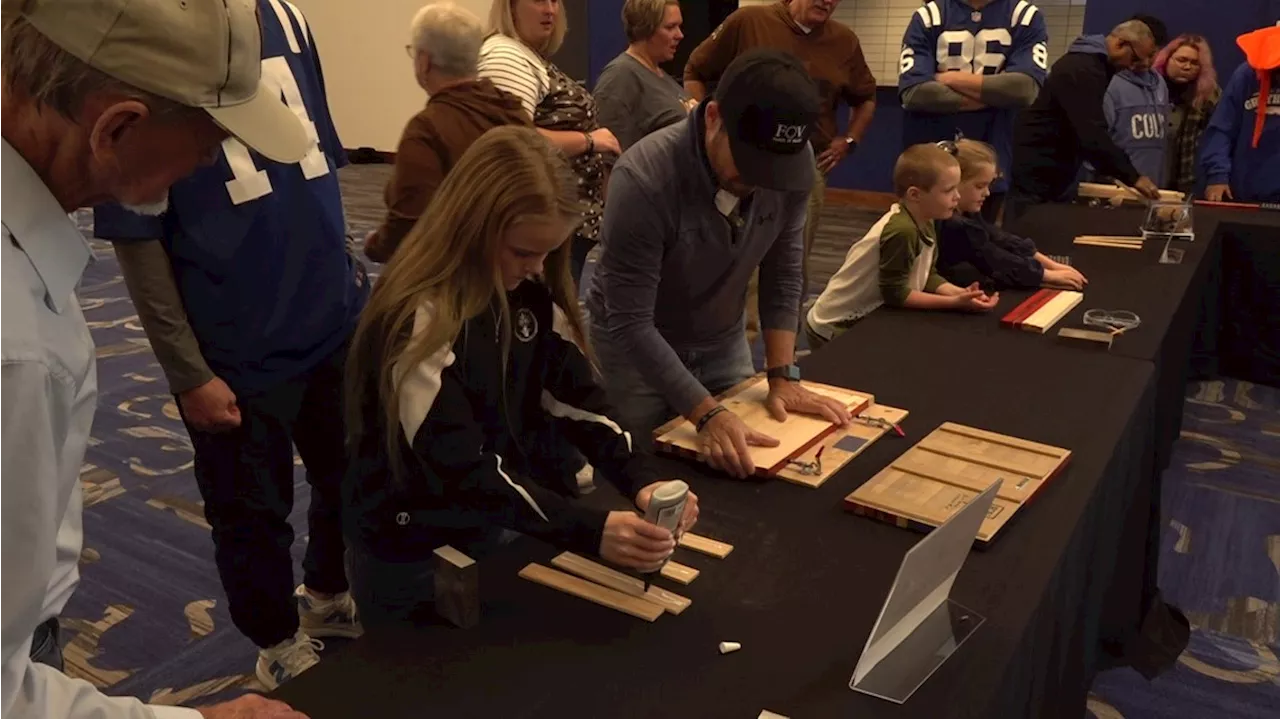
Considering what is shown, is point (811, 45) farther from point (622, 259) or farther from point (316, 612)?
point (316, 612)

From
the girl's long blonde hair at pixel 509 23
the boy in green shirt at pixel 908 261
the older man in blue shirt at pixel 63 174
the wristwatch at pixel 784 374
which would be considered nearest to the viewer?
the older man in blue shirt at pixel 63 174

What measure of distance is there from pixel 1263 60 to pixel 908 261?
2652 millimetres

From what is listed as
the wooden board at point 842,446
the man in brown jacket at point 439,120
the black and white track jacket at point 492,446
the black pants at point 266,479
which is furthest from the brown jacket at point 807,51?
the black and white track jacket at point 492,446

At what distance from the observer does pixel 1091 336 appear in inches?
83.6

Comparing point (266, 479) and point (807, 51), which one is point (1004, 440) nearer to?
point (266, 479)

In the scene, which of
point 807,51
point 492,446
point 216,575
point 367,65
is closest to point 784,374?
point 492,446

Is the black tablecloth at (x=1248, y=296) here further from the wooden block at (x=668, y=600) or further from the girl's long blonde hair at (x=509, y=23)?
the wooden block at (x=668, y=600)

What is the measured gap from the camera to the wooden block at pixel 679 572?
1.18 meters

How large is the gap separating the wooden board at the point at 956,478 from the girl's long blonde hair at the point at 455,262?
569 millimetres

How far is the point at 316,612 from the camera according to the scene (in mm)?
2100

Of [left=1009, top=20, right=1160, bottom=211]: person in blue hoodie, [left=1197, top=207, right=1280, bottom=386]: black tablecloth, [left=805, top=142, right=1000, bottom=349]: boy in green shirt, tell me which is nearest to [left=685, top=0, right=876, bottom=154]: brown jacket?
[left=1009, top=20, right=1160, bottom=211]: person in blue hoodie

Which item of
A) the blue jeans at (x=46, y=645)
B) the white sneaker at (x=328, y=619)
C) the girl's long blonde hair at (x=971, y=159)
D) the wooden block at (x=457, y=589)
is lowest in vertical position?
the white sneaker at (x=328, y=619)

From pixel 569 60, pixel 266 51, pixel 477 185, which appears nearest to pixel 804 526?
pixel 477 185

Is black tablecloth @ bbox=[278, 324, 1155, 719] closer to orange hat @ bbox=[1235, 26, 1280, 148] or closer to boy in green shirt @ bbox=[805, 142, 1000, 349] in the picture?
boy in green shirt @ bbox=[805, 142, 1000, 349]
